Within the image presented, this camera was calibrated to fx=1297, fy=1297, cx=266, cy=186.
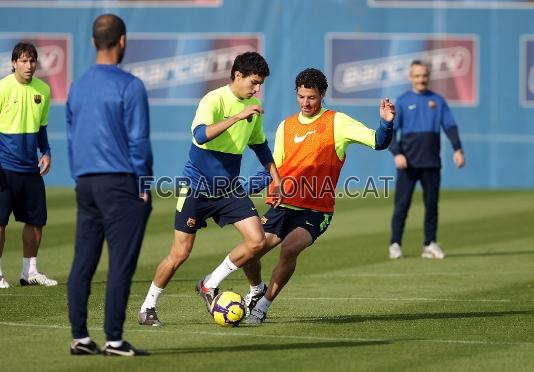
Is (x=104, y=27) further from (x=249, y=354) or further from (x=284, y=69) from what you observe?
(x=284, y=69)

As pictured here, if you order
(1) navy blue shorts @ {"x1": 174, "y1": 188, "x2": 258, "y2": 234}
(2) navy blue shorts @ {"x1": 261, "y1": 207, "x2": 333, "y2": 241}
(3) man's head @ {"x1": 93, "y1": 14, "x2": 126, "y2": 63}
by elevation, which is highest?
(3) man's head @ {"x1": 93, "y1": 14, "x2": 126, "y2": 63}

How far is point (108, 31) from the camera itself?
835cm

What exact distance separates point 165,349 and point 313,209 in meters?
2.35

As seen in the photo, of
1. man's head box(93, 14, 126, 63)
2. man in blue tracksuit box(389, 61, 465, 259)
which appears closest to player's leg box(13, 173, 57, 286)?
man in blue tracksuit box(389, 61, 465, 259)

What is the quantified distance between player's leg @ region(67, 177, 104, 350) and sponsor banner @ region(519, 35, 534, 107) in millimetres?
20215

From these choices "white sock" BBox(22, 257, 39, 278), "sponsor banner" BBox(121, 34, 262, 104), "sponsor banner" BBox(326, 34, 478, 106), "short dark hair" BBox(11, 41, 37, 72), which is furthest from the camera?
"sponsor banner" BBox(121, 34, 262, 104)

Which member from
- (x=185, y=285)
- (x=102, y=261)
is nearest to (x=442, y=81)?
(x=102, y=261)

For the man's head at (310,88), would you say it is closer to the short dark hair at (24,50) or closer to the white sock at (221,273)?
the white sock at (221,273)

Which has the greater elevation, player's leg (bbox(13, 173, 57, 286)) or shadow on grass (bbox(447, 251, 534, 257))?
player's leg (bbox(13, 173, 57, 286))

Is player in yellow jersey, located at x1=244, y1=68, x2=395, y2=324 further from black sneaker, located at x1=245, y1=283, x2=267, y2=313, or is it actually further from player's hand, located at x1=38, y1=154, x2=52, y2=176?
player's hand, located at x1=38, y1=154, x2=52, y2=176

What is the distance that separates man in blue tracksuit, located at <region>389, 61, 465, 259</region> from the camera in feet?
55.6

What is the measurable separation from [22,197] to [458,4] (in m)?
16.0

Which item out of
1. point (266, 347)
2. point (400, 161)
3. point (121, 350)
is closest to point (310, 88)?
point (266, 347)

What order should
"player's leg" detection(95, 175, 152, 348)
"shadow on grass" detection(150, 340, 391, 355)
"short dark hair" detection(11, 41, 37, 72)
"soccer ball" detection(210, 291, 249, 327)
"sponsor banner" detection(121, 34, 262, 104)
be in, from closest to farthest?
"player's leg" detection(95, 175, 152, 348) → "shadow on grass" detection(150, 340, 391, 355) → "soccer ball" detection(210, 291, 249, 327) → "short dark hair" detection(11, 41, 37, 72) → "sponsor banner" detection(121, 34, 262, 104)
